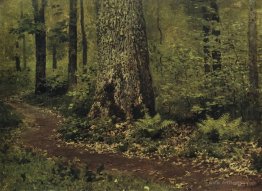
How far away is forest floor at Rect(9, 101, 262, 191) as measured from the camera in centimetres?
835

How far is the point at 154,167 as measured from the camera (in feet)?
32.8

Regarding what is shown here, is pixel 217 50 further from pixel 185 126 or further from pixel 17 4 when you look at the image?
pixel 17 4

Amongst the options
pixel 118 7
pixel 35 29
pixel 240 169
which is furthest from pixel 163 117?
pixel 35 29

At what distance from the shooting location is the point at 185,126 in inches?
528

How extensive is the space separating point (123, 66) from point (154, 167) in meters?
4.62

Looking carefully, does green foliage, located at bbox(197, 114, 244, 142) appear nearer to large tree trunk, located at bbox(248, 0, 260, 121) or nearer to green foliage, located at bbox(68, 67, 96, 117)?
large tree trunk, located at bbox(248, 0, 260, 121)

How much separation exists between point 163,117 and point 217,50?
334 centimetres

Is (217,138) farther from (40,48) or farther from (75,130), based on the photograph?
(40,48)

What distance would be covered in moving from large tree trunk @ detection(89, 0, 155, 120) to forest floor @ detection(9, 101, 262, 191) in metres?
2.19

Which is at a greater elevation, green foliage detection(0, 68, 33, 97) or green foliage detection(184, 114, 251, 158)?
green foliage detection(184, 114, 251, 158)

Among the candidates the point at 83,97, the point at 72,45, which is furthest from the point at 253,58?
the point at 72,45

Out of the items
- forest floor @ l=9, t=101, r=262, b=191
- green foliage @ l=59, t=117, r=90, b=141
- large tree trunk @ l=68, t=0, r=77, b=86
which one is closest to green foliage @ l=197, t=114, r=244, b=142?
forest floor @ l=9, t=101, r=262, b=191

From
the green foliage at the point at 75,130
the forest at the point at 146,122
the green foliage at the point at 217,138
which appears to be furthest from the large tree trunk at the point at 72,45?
the green foliage at the point at 217,138

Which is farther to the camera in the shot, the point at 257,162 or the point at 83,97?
the point at 83,97
